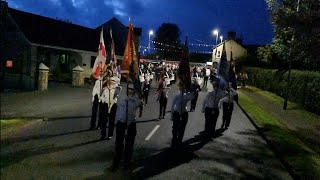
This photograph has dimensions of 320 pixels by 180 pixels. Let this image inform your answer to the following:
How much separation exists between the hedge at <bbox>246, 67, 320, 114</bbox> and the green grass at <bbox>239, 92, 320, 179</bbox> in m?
4.95

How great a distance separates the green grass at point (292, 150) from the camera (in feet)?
32.1

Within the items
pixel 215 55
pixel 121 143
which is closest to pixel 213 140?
pixel 121 143

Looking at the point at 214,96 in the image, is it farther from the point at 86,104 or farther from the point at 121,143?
the point at 86,104

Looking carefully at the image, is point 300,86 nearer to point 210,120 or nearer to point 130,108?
point 210,120

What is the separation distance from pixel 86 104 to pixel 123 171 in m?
12.7

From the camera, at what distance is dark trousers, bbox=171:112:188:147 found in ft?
36.8

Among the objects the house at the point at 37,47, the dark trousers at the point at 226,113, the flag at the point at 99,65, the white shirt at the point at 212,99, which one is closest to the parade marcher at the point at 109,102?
the flag at the point at 99,65

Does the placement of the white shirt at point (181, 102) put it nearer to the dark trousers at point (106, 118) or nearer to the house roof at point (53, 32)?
the dark trousers at point (106, 118)

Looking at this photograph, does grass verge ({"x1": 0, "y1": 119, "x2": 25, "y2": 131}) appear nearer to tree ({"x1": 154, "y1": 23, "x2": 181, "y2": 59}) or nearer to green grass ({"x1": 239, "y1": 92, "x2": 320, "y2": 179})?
green grass ({"x1": 239, "y1": 92, "x2": 320, "y2": 179})

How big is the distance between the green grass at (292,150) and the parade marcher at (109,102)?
490cm

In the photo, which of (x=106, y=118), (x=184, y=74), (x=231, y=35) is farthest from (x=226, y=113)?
(x=231, y=35)

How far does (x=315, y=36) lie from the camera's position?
16250 millimetres

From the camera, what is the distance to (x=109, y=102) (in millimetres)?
12391

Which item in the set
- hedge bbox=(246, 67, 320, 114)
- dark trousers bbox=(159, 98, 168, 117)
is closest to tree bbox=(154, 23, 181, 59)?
hedge bbox=(246, 67, 320, 114)
